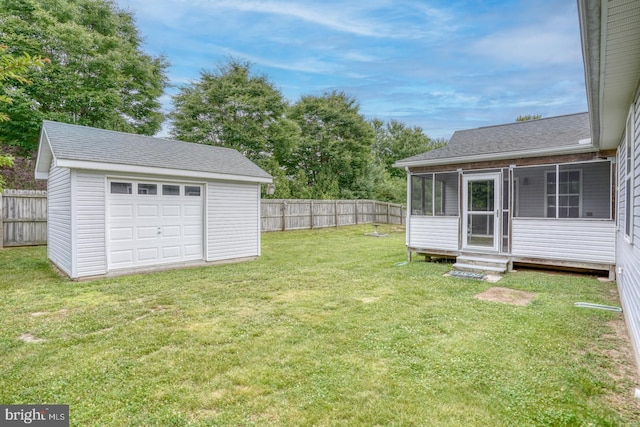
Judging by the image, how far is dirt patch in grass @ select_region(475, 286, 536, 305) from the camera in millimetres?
5027

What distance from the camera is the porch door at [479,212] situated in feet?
25.8

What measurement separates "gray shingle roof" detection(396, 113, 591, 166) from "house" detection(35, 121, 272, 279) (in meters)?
4.81

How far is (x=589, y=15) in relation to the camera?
6.63 feet

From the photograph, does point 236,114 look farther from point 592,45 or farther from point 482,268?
point 592,45

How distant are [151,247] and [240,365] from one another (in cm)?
552

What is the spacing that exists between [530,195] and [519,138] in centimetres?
165

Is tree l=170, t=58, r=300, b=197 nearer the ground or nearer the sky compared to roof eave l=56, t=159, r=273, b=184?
nearer the sky

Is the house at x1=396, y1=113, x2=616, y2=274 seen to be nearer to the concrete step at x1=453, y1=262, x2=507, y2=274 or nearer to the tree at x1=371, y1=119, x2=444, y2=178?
the concrete step at x1=453, y1=262, x2=507, y2=274

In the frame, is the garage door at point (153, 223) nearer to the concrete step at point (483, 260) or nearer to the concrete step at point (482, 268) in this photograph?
the concrete step at point (482, 268)

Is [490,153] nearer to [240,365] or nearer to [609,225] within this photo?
[609,225]

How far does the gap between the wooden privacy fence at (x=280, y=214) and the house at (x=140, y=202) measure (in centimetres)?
177

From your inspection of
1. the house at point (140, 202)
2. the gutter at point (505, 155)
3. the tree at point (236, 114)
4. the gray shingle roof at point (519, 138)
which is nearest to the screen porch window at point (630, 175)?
the gutter at point (505, 155)

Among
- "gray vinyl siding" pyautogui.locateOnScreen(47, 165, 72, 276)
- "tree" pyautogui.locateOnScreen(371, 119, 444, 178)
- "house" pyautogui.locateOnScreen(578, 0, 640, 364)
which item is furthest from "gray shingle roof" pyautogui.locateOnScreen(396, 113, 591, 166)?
"tree" pyautogui.locateOnScreen(371, 119, 444, 178)

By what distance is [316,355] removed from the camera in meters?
3.21
